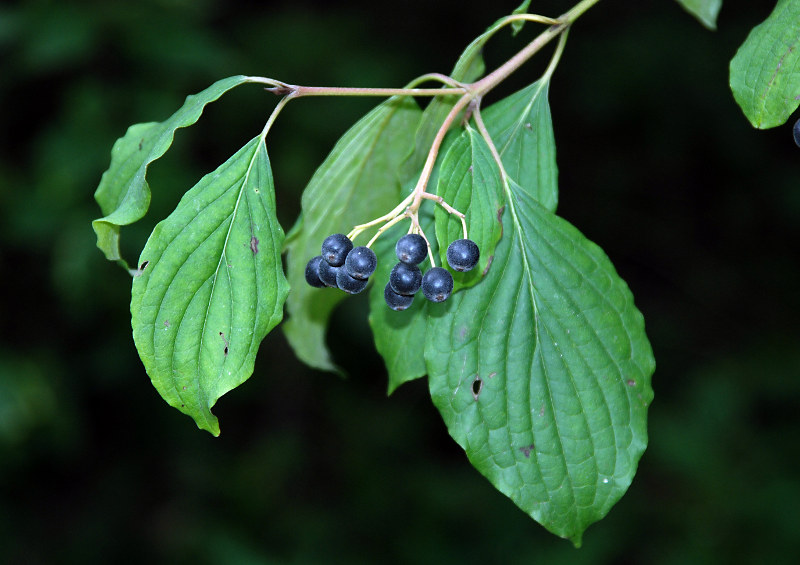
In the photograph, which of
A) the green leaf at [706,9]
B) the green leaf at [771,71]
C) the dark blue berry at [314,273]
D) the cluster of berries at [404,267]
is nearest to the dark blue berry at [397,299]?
the cluster of berries at [404,267]

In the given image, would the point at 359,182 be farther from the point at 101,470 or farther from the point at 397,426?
the point at 101,470

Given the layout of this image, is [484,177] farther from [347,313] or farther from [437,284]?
[347,313]

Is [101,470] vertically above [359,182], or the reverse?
[359,182]

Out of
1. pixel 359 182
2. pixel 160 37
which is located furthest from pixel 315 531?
pixel 359 182

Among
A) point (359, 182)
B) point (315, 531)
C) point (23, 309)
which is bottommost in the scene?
point (315, 531)

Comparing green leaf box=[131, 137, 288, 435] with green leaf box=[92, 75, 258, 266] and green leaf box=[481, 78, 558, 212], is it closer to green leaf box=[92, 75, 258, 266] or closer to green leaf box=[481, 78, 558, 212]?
green leaf box=[92, 75, 258, 266]

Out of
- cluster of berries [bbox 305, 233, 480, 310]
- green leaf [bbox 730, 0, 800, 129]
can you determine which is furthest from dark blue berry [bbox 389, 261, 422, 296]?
green leaf [bbox 730, 0, 800, 129]

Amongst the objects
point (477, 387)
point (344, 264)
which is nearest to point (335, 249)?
→ point (344, 264)
